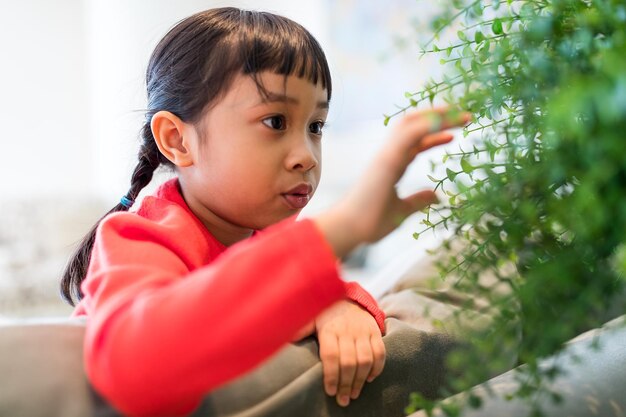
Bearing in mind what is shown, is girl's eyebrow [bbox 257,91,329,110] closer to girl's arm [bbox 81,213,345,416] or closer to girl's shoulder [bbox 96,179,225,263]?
girl's shoulder [bbox 96,179,225,263]

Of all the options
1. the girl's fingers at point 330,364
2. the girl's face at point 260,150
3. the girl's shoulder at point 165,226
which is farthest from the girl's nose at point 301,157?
the girl's fingers at point 330,364

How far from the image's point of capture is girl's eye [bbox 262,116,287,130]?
2.66 feet

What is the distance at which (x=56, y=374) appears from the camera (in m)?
0.50

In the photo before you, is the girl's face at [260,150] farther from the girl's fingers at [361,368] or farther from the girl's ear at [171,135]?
the girl's fingers at [361,368]

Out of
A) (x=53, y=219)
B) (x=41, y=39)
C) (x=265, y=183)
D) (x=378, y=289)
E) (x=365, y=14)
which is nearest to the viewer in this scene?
(x=265, y=183)

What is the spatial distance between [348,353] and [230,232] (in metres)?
0.35

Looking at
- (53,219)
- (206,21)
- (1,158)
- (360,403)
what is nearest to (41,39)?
(1,158)

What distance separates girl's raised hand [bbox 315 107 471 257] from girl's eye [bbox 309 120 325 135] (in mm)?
366

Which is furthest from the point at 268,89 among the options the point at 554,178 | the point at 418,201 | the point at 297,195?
the point at 554,178

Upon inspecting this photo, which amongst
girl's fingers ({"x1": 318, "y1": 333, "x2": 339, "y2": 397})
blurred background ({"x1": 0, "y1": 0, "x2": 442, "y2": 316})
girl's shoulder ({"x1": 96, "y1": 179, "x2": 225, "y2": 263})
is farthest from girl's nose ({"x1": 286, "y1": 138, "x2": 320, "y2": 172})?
blurred background ({"x1": 0, "y1": 0, "x2": 442, "y2": 316})

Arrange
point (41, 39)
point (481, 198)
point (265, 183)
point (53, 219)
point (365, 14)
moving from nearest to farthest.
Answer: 1. point (481, 198)
2. point (265, 183)
3. point (53, 219)
4. point (365, 14)
5. point (41, 39)

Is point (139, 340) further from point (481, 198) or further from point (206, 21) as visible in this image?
point (206, 21)

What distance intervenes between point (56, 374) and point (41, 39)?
12.9ft

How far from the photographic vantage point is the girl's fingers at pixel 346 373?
1.99 ft
